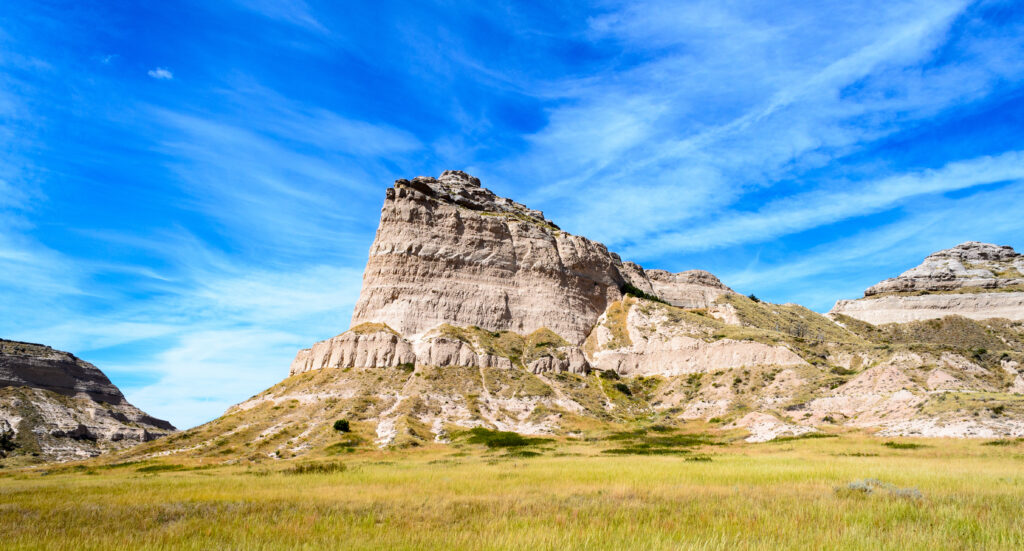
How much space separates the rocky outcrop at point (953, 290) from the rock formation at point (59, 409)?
15837 cm

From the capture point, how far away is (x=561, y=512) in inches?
493

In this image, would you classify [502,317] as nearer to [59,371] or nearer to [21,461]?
[21,461]

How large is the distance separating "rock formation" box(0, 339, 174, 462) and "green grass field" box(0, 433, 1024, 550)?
79.1 meters

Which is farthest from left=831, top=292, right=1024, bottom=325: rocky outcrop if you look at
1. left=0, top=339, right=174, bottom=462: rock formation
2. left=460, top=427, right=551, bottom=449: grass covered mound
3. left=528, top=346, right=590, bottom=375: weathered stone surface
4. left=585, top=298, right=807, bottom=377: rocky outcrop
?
left=0, top=339, right=174, bottom=462: rock formation

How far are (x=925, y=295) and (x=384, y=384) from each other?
128 meters

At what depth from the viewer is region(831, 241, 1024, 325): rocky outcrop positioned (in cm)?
12044

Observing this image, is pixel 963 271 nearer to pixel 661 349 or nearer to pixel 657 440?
pixel 661 349

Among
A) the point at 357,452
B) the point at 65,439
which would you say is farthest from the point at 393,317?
the point at 65,439

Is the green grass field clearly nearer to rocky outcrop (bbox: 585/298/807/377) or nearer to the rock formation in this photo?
rocky outcrop (bbox: 585/298/807/377)

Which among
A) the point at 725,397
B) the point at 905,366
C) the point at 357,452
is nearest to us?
the point at 357,452

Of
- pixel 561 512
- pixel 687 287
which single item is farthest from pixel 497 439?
pixel 687 287

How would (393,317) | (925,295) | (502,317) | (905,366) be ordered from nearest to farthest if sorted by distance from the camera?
1. (905,366)
2. (393,317)
3. (502,317)
4. (925,295)

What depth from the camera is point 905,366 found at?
58.1 meters

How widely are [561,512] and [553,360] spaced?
221ft
